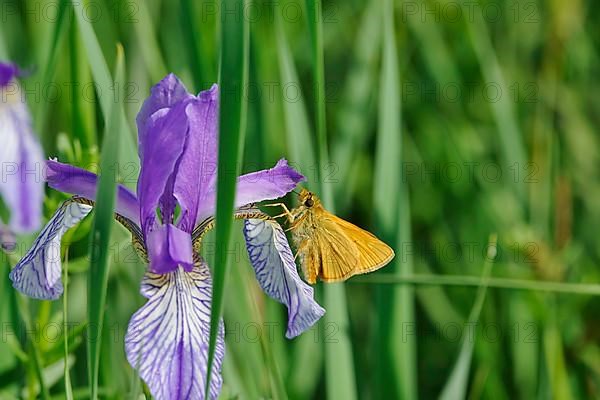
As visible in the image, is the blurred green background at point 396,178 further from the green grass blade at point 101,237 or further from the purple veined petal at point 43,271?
the green grass blade at point 101,237

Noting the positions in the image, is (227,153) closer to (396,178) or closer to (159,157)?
(159,157)

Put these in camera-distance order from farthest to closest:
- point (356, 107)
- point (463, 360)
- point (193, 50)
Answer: point (356, 107) < point (193, 50) < point (463, 360)

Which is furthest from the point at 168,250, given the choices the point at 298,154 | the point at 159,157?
the point at 298,154

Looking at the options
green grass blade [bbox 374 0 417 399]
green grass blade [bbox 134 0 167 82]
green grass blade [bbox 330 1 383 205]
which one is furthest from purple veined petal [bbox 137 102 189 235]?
green grass blade [bbox 330 1 383 205]

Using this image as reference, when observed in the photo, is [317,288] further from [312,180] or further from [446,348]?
[446,348]

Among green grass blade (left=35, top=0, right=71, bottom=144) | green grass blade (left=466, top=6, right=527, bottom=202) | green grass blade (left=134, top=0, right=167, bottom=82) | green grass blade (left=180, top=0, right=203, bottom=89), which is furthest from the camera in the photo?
green grass blade (left=466, top=6, right=527, bottom=202)

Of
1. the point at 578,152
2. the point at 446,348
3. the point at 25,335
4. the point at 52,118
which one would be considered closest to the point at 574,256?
the point at 446,348

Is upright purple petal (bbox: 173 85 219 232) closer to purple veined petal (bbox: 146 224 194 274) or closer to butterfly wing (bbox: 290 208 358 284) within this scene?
purple veined petal (bbox: 146 224 194 274)
